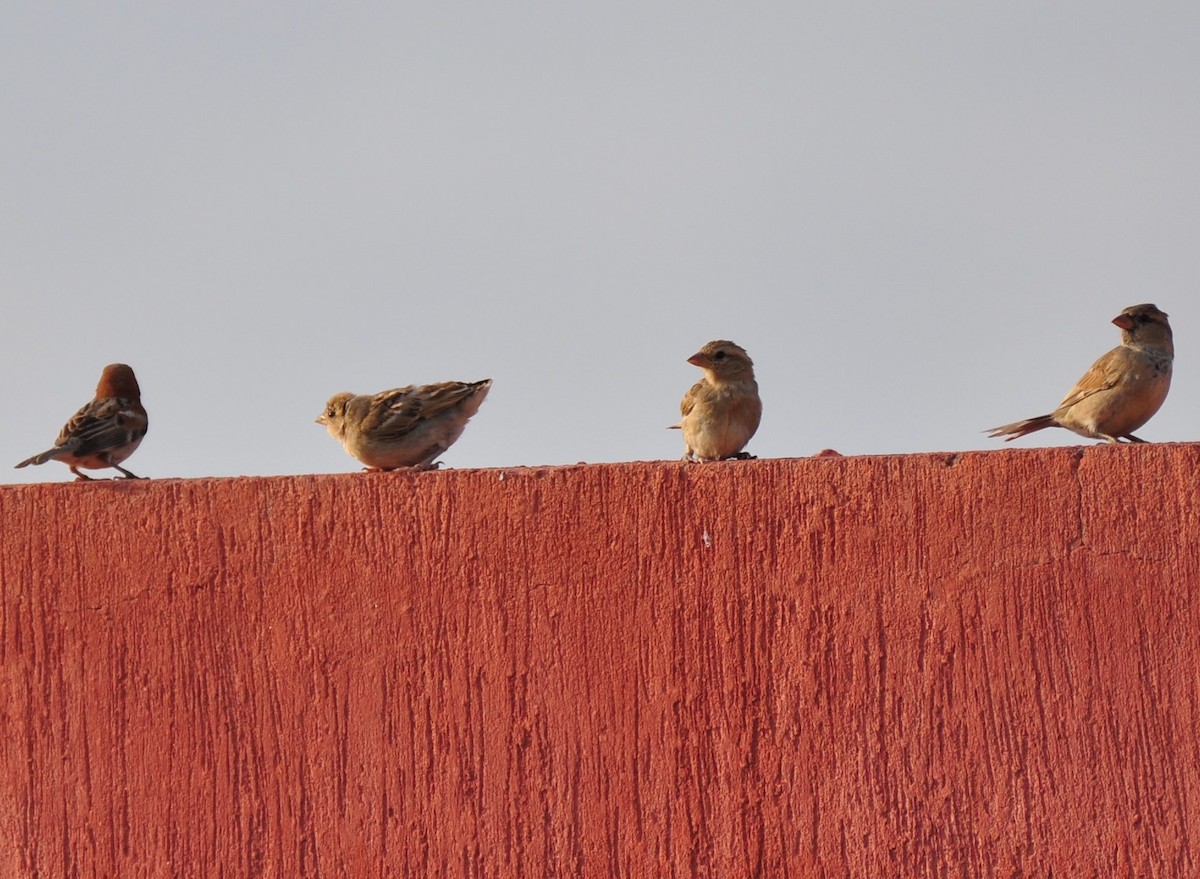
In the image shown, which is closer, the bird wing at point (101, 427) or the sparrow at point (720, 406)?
the bird wing at point (101, 427)

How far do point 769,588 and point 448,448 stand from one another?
2.59 meters

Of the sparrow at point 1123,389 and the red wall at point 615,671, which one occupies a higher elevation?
the sparrow at point 1123,389

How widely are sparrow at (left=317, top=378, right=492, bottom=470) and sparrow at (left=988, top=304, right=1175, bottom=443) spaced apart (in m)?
2.32

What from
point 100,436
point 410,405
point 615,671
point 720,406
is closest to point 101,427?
point 100,436

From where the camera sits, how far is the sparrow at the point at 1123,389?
641 centimetres

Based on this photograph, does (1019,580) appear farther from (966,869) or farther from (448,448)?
(448,448)

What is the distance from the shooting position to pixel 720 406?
7055 millimetres

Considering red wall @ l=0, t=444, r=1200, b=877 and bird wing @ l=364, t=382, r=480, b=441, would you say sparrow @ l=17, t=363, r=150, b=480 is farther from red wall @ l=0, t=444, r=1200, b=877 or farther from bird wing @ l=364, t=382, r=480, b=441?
red wall @ l=0, t=444, r=1200, b=877

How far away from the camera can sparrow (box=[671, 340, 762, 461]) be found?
705cm

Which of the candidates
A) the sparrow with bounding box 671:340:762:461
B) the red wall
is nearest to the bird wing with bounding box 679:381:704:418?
the sparrow with bounding box 671:340:762:461

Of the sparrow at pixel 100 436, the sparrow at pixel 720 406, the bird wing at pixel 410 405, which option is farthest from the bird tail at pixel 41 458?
the sparrow at pixel 720 406

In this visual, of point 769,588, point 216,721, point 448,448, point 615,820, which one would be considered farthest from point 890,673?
point 448,448

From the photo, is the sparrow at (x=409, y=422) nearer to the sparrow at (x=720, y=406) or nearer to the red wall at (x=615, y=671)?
the sparrow at (x=720, y=406)

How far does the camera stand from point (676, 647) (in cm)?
433
